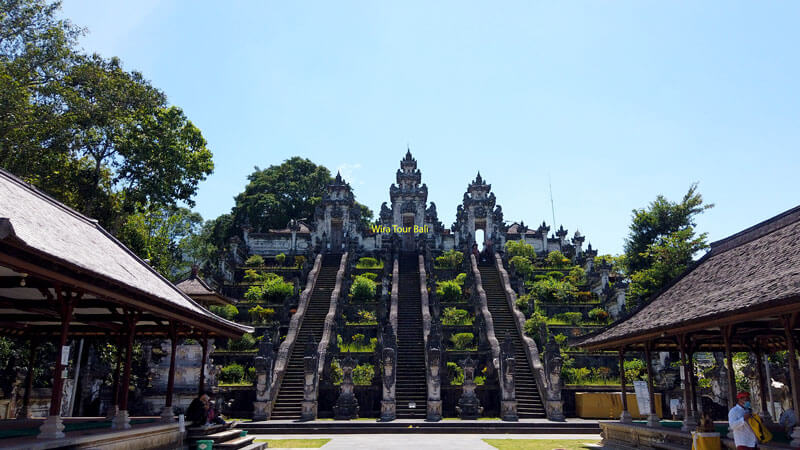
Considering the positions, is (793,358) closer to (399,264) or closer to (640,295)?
(640,295)

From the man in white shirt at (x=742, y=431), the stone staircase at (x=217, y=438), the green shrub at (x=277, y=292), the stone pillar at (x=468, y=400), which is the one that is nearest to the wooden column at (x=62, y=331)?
the stone staircase at (x=217, y=438)

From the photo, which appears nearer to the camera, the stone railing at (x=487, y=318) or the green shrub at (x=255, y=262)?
the stone railing at (x=487, y=318)

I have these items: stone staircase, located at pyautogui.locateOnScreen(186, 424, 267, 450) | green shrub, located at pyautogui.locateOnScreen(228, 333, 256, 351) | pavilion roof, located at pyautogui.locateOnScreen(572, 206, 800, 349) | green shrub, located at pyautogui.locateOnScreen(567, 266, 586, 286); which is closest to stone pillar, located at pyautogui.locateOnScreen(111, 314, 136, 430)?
stone staircase, located at pyautogui.locateOnScreen(186, 424, 267, 450)

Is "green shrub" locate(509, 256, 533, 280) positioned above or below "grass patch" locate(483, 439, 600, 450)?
above

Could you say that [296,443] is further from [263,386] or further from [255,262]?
[255,262]

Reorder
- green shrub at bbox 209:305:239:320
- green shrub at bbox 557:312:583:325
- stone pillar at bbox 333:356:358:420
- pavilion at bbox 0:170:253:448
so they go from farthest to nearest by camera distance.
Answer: green shrub at bbox 209:305:239:320, green shrub at bbox 557:312:583:325, stone pillar at bbox 333:356:358:420, pavilion at bbox 0:170:253:448

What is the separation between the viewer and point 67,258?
7102 mm

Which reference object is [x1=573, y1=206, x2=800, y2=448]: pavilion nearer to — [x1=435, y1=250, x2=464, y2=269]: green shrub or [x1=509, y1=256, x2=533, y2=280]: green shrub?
[x1=509, y1=256, x2=533, y2=280]: green shrub

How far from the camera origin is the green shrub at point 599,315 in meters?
28.5

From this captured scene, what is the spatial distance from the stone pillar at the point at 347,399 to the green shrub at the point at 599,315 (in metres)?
14.2

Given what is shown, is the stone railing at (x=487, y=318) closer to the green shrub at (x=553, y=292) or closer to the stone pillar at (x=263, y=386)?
the green shrub at (x=553, y=292)

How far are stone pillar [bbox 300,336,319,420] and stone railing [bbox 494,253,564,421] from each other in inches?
329

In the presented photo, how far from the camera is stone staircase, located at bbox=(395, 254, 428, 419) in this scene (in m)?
20.7

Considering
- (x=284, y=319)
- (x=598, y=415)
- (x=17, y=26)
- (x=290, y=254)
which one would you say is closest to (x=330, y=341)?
(x=284, y=319)
